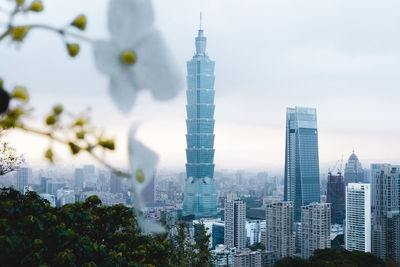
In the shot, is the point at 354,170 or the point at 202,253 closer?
the point at 202,253

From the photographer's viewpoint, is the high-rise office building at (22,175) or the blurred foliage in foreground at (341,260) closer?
the high-rise office building at (22,175)

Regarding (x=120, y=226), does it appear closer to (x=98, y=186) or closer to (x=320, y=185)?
(x=98, y=186)

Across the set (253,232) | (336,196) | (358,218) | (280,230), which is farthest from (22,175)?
(336,196)

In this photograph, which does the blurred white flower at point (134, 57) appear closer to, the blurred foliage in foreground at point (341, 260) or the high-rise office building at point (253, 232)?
the blurred foliage in foreground at point (341, 260)

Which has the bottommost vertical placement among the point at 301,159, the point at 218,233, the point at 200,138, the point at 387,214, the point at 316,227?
the point at 218,233

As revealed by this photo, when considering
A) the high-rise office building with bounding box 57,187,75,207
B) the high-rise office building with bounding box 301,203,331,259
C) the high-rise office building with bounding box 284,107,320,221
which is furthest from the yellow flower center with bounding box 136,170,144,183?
the high-rise office building with bounding box 284,107,320,221

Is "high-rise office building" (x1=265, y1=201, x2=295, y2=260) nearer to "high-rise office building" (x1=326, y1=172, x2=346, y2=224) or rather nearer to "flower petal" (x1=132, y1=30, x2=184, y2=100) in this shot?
"high-rise office building" (x1=326, y1=172, x2=346, y2=224)

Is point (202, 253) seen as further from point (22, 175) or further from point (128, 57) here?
point (128, 57)

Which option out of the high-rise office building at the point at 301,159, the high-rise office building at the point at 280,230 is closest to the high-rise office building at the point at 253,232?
the high-rise office building at the point at 280,230
